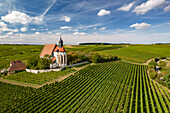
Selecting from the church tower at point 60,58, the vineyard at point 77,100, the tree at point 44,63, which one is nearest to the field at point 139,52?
the church tower at point 60,58

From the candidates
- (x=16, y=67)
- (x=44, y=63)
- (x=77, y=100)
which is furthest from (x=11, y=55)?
(x=77, y=100)

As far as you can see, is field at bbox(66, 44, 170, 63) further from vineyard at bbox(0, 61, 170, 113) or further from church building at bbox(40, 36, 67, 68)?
vineyard at bbox(0, 61, 170, 113)

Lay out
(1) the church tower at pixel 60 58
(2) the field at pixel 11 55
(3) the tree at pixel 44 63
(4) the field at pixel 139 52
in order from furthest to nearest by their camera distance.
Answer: (4) the field at pixel 139 52
(2) the field at pixel 11 55
(1) the church tower at pixel 60 58
(3) the tree at pixel 44 63

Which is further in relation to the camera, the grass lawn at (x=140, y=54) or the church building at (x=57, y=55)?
the grass lawn at (x=140, y=54)

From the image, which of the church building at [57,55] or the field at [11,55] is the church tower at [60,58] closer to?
the church building at [57,55]

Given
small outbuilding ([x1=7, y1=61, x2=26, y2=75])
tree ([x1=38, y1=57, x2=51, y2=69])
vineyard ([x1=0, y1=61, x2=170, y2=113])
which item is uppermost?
tree ([x1=38, y1=57, x2=51, y2=69])

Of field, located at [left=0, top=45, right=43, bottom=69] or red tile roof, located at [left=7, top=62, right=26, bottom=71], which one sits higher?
field, located at [left=0, top=45, right=43, bottom=69]

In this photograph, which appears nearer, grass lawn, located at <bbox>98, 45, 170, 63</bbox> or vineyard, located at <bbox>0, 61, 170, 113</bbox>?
vineyard, located at <bbox>0, 61, 170, 113</bbox>

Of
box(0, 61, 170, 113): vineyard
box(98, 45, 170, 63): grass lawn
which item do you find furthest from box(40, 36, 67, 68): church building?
box(98, 45, 170, 63): grass lawn

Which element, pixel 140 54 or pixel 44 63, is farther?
pixel 140 54

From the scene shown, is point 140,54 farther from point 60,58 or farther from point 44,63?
point 44,63

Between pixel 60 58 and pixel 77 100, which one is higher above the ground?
pixel 60 58

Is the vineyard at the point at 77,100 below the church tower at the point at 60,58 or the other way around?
below
